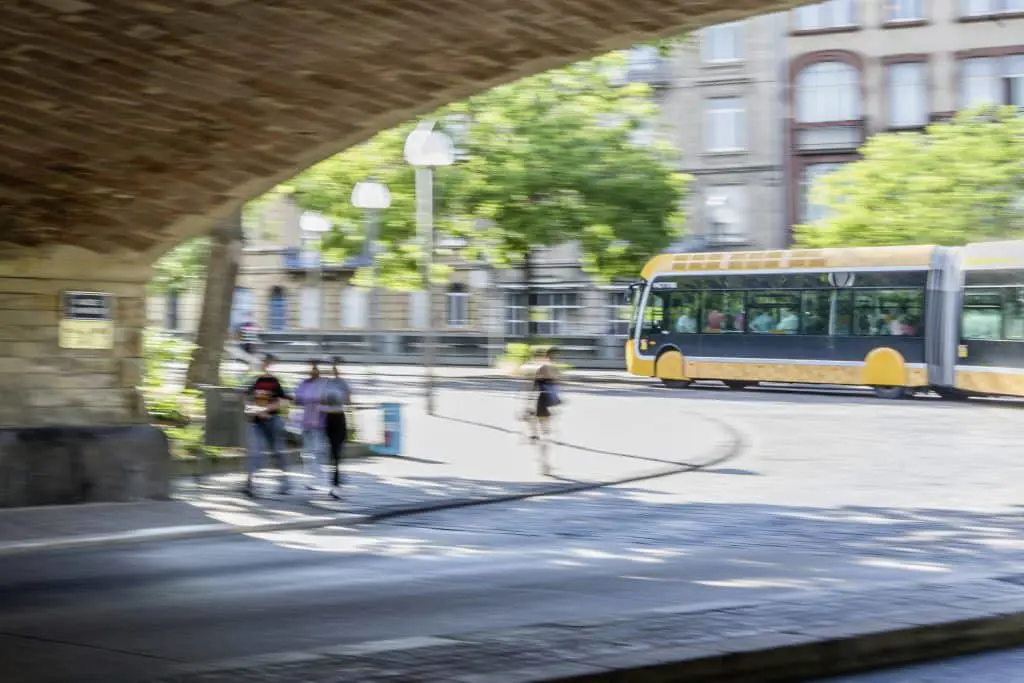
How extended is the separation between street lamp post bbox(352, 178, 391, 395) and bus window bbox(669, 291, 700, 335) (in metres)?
7.22

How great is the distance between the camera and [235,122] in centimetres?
1450

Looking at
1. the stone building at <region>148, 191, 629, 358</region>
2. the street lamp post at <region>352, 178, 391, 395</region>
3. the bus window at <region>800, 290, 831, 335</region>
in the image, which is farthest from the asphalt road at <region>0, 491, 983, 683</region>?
the stone building at <region>148, 191, 629, 358</region>

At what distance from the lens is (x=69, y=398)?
57.7 feet

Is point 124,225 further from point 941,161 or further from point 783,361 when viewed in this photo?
point 941,161

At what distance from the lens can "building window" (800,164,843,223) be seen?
54.0 metres

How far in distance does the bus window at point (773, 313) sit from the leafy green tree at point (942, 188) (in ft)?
25.6

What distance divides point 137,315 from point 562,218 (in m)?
26.0

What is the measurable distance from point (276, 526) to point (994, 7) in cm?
4242

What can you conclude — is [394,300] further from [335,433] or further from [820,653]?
[820,653]

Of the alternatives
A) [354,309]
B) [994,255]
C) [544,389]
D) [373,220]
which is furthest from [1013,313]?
[354,309]

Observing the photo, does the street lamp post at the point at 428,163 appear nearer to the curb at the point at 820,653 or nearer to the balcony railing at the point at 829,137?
the curb at the point at 820,653

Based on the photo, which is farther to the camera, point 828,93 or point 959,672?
point 828,93

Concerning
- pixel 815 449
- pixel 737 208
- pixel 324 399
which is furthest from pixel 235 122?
pixel 737 208

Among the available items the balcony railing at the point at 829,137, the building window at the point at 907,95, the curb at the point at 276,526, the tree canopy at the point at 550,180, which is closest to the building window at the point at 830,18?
the building window at the point at 907,95
